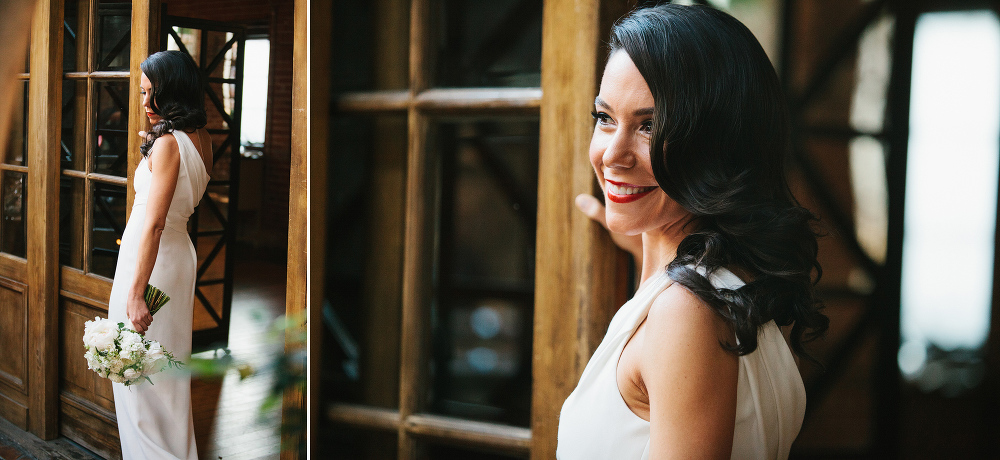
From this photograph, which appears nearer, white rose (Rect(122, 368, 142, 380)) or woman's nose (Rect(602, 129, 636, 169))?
woman's nose (Rect(602, 129, 636, 169))

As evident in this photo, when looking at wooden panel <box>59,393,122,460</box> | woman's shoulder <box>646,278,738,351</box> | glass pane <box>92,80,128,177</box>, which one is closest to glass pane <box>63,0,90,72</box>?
glass pane <box>92,80,128,177</box>

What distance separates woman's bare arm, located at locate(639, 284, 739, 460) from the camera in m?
1.01

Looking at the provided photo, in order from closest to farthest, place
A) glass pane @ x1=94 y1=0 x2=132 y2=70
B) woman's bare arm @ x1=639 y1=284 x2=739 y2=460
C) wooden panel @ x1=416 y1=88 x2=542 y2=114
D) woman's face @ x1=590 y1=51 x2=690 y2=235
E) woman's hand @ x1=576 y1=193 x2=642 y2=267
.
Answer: woman's bare arm @ x1=639 y1=284 x2=739 y2=460
woman's face @ x1=590 y1=51 x2=690 y2=235
woman's hand @ x1=576 y1=193 x2=642 y2=267
wooden panel @ x1=416 y1=88 x2=542 y2=114
glass pane @ x1=94 y1=0 x2=132 y2=70

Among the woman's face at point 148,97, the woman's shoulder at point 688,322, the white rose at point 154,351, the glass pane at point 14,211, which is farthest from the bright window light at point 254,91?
the woman's shoulder at point 688,322

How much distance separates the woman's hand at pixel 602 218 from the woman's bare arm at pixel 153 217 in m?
1.14

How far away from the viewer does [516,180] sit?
1736mm

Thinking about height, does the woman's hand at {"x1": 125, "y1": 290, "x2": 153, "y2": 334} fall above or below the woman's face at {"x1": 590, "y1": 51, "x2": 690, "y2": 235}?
below

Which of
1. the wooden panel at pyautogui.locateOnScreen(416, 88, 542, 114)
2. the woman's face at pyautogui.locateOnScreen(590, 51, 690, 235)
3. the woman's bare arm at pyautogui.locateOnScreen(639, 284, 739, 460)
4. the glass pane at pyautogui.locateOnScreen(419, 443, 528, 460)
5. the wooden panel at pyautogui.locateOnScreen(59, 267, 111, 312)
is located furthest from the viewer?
the wooden panel at pyautogui.locateOnScreen(59, 267, 111, 312)

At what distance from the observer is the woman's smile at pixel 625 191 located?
4.02 ft

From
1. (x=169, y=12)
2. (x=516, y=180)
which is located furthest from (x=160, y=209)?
(x=516, y=180)

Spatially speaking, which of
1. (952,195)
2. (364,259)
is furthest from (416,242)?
(952,195)

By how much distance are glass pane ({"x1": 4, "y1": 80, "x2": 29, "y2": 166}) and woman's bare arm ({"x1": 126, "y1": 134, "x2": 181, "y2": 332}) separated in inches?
30.5

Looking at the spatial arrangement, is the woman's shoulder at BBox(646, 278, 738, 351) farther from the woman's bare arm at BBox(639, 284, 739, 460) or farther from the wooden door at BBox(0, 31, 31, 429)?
the wooden door at BBox(0, 31, 31, 429)

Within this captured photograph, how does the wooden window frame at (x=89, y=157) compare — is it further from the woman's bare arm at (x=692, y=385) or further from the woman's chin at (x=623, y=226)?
the woman's bare arm at (x=692, y=385)
